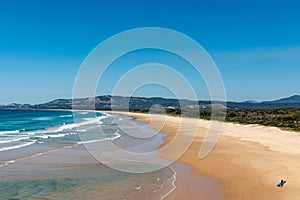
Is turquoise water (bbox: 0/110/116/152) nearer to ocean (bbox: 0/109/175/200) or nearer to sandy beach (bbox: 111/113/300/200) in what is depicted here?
ocean (bbox: 0/109/175/200)

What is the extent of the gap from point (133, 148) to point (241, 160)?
8.39 metres

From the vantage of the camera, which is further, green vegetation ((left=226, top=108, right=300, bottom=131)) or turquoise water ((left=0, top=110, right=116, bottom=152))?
green vegetation ((left=226, top=108, right=300, bottom=131))

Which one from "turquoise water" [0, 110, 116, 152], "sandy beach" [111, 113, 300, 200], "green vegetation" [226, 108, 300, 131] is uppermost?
"green vegetation" [226, 108, 300, 131]

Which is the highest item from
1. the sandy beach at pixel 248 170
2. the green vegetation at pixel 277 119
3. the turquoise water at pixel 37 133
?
the green vegetation at pixel 277 119

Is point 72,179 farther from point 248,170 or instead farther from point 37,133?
point 37,133

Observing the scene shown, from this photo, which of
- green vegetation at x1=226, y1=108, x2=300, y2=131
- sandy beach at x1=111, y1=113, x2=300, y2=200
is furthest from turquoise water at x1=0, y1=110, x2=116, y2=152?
green vegetation at x1=226, y1=108, x2=300, y2=131

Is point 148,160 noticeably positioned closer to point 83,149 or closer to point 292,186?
point 83,149

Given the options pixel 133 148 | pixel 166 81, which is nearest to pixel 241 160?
pixel 133 148

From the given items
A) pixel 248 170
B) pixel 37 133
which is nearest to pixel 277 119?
pixel 37 133

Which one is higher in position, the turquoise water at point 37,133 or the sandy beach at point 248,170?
the turquoise water at point 37,133

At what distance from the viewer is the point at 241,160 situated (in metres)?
18.5

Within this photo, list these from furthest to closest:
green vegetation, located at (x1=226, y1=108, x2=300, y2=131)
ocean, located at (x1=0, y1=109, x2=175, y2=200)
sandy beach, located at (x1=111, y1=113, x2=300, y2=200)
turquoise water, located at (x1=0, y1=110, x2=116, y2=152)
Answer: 1. green vegetation, located at (x1=226, y1=108, x2=300, y2=131)
2. turquoise water, located at (x1=0, y1=110, x2=116, y2=152)
3. sandy beach, located at (x1=111, y1=113, x2=300, y2=200)
4. ocean, located at (x1=0, y1=109, x2=175, y2=200)

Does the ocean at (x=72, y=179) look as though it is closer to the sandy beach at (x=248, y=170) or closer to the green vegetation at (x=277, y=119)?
the sandy beach at (x=248, y=170)

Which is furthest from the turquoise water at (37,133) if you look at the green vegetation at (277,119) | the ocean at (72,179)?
the green vegetation at (277,119)
